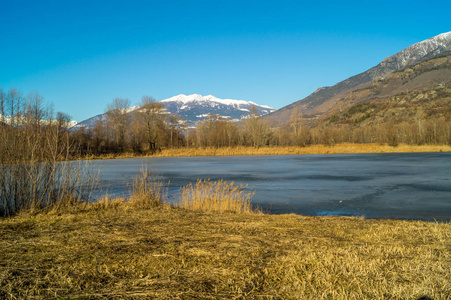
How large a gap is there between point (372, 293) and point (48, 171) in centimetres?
756

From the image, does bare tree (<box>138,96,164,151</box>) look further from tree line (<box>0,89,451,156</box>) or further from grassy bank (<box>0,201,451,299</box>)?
grassy bank (<box>0,201,451,299</box>)

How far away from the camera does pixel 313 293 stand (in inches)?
120

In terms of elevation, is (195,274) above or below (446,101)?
below

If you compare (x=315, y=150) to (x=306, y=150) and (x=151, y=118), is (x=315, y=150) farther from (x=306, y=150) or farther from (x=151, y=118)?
(x=151, y=118)

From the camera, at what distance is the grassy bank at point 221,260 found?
10.3 feet

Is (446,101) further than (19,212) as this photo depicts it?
Yes

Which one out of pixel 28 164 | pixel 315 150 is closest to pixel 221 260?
pixel 28 164

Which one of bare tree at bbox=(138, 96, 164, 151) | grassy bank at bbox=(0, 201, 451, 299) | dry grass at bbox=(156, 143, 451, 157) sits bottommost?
grassy bank at bbox=(0, 201, 451, 299)

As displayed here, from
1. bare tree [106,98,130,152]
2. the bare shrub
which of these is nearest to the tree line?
bare tree [106,98,130,152]

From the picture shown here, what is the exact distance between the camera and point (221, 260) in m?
4.05

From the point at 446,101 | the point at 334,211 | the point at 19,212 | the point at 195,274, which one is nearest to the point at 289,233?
the point at 195,274

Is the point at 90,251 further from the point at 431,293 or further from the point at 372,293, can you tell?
the point at 431,293

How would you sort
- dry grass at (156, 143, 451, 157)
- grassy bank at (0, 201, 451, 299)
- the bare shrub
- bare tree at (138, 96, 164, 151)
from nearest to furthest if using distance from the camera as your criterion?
grassy bank at (0, 201, 451, 299)
the bare shrub
dry grass at (156, 143, 451, 157)
bare tree at (138, 96, 164, 151)

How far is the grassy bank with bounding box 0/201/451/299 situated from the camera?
10.3 ft
